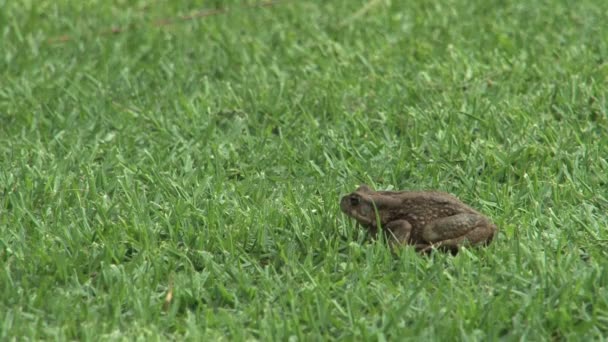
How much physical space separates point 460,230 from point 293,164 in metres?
1.43

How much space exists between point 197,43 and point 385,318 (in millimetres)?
4020

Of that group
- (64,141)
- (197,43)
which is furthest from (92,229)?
(197,43)

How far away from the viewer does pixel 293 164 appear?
5.91 meters

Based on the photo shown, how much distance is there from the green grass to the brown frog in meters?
0.10

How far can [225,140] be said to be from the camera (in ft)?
20.6

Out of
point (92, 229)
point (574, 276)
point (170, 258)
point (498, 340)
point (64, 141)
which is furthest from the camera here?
point (64, 141)

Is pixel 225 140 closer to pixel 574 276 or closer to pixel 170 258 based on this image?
pixel 170 258

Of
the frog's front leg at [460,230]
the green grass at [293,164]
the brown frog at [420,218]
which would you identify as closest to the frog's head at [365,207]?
the brown frog at [420,218]

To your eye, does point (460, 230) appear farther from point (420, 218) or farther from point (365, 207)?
point (365, 207)

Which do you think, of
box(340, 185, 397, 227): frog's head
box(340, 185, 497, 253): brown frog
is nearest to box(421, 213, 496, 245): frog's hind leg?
box(340, 185, 497, 253): brown frog

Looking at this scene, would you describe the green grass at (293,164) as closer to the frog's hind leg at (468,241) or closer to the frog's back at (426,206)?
the frog's hind leg at (468,241)

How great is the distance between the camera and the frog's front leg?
4.68 m

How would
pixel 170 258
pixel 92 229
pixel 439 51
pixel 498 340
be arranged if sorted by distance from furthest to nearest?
1. pixel 439 51
2. pixel 92 229
3. pixel 170 258
4. pixel 498 340

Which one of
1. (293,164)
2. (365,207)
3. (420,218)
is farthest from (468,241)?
(293,164)
